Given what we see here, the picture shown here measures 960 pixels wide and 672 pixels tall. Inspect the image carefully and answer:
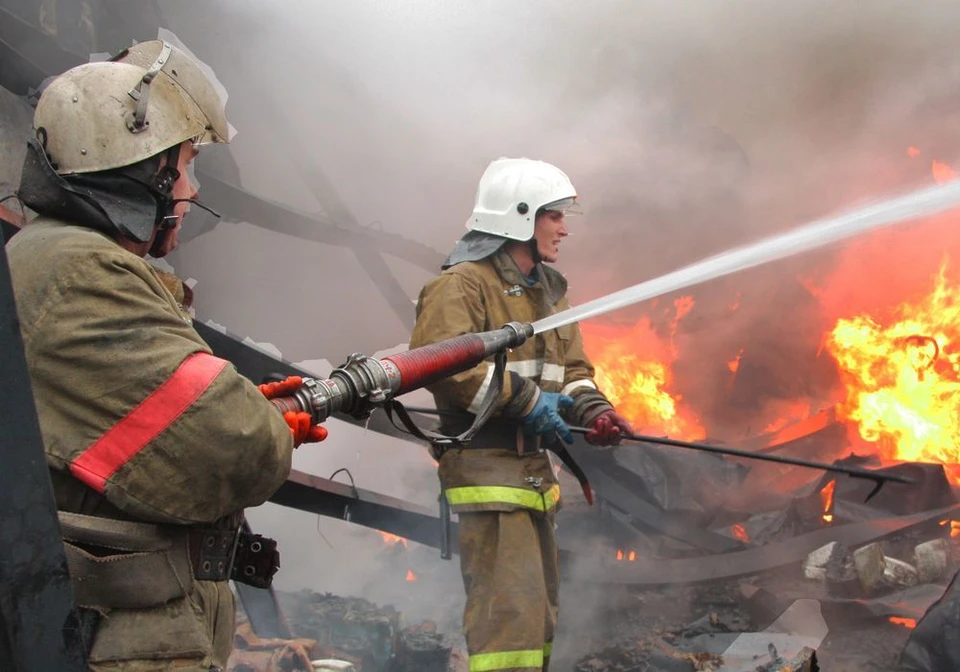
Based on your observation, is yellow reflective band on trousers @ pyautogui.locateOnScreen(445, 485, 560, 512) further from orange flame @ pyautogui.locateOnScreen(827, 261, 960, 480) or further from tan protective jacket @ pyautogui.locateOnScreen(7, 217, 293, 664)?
orange flame @ pyautogui.locateOnScreen(827, 261, 960, 480)

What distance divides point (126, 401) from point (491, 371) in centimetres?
184

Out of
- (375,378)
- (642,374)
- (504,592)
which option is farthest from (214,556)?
(642,374)

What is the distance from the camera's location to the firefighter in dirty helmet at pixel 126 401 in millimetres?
1326

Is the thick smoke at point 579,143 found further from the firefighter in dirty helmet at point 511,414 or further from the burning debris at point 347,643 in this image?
the firefighter in dirty helmet at point 511,414

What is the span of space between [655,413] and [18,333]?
7.10 m

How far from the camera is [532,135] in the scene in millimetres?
7598

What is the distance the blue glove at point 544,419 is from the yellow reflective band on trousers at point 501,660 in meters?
0.86

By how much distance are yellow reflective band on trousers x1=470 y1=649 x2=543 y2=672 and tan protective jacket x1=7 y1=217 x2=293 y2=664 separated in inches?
64.2

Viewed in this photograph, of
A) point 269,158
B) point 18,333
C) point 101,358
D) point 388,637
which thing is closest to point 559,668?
point 388,637

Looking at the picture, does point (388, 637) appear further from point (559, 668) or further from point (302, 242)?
point (302, 242)

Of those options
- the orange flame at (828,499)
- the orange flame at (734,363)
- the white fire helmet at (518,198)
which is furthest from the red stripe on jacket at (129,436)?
the orange flame at (734,363)

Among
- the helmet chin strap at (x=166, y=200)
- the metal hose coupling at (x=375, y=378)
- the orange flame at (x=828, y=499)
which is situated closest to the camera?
the helmet chin strap at (x=166, y=200)

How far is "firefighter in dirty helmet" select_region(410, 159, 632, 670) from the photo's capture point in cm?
292

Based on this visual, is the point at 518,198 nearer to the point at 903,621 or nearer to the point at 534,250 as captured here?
the point at 534,250
